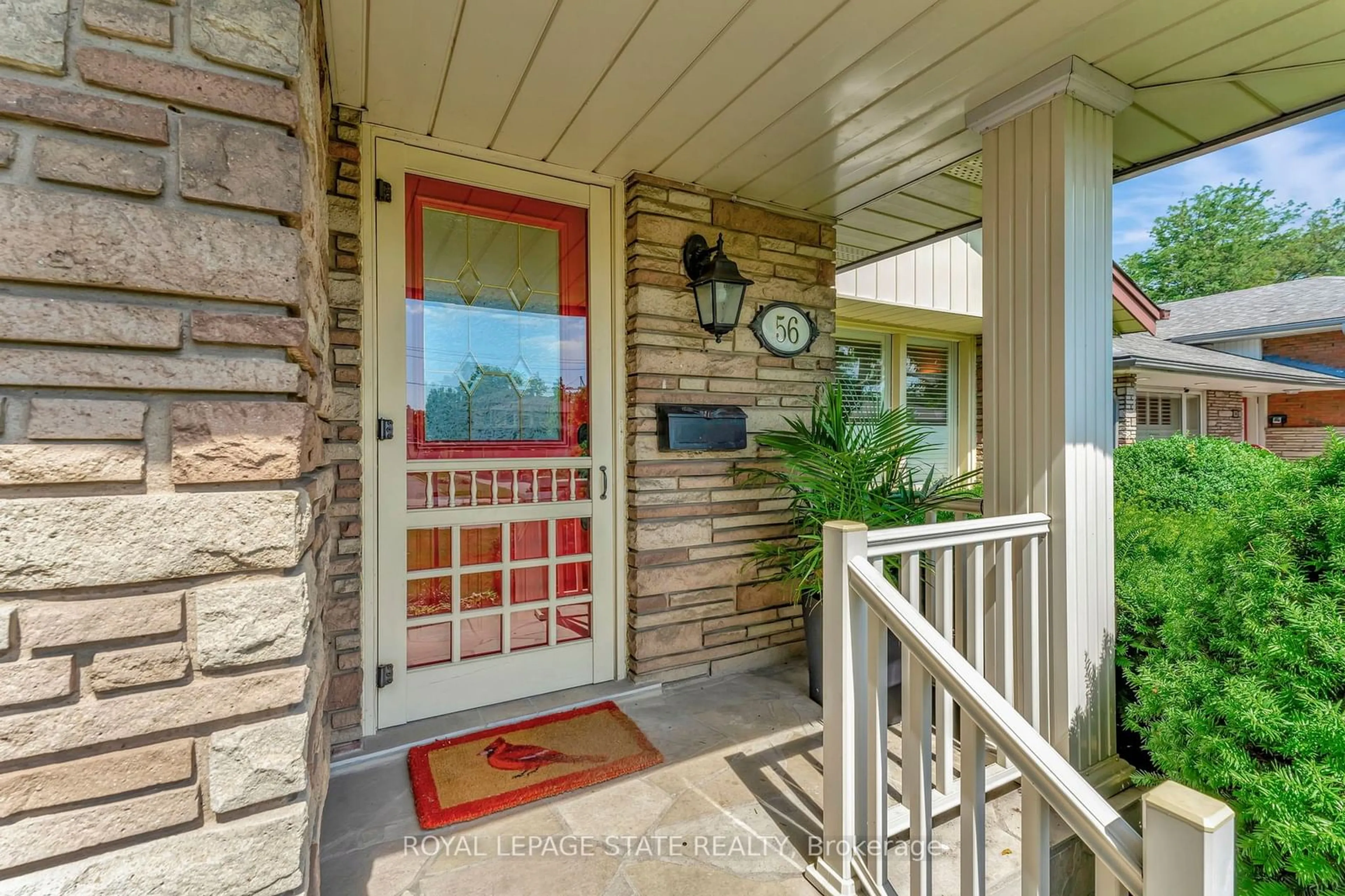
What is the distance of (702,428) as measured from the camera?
2.79m

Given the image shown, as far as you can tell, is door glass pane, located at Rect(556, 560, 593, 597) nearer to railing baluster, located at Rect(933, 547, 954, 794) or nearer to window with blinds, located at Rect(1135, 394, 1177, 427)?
railing baluster, located at Rect(933, 547, 954, 794)

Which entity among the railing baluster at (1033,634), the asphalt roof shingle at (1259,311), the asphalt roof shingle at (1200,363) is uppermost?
the asphalt roof shingle at (1259,311)

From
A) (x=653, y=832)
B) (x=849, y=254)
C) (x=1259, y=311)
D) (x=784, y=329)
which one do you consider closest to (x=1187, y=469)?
(x=849, y=254)

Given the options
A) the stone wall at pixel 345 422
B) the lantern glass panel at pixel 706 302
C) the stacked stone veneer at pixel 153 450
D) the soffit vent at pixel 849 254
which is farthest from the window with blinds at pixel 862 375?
the stacked stone veneer at pixel 153 450

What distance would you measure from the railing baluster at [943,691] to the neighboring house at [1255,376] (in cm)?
728

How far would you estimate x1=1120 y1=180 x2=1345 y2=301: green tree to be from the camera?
56.0ft

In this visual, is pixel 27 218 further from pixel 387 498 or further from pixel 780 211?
pixel 780 211

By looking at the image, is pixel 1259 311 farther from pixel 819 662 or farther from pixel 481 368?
pixel 481 368

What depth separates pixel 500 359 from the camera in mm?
2545

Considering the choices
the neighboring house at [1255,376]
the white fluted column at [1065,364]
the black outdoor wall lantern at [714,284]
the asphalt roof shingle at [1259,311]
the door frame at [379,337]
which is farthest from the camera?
the asphalt roof shingle at [1259,311]

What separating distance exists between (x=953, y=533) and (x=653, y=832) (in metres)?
1.29

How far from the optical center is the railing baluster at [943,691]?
1823 millimetres

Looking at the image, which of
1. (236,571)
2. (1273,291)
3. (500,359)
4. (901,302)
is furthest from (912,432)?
(1273,291)

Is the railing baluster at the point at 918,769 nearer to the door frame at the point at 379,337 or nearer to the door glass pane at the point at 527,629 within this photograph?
the door frame at the point at 379,337
